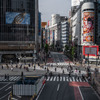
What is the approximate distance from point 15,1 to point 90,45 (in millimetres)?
36617

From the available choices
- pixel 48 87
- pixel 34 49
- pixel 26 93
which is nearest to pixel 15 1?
pixel 34 49

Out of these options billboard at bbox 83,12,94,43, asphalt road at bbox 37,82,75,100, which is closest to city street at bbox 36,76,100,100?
asphalt road at bbox 37,82,75,100

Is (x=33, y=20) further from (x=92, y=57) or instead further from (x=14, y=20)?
(x=92, y=57)

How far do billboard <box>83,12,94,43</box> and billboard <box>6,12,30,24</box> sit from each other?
79.2 ft

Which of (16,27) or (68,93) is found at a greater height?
(16,27)

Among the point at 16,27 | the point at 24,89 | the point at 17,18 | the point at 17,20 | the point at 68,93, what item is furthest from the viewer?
the point at 16,27

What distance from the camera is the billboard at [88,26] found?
69.8 meters

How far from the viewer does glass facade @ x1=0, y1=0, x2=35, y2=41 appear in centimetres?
6981

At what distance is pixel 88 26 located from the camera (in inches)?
2751

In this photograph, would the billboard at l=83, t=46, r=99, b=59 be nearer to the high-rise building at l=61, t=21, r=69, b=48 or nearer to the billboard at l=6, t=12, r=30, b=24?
the billboard at l=6, t=12, r=30, b=24

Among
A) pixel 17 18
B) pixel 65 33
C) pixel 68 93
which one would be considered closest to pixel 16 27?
pixel 17 18

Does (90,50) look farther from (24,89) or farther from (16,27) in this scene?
(24,89)

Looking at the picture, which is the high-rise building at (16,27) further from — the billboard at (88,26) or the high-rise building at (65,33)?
the high-rise building at (65,33)

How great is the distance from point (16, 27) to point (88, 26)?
1198 inches
